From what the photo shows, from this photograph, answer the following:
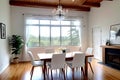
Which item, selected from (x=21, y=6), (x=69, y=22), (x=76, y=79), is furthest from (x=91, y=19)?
(x=76, y=79)

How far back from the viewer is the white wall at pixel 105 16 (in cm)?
573

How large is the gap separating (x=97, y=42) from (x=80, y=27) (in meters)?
1.45

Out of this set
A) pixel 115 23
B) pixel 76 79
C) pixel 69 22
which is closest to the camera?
pixel 76 79

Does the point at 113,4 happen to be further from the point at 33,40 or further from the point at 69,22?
the point at 33,40

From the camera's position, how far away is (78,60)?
3.82m

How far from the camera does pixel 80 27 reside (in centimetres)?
801

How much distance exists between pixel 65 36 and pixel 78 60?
162 inches

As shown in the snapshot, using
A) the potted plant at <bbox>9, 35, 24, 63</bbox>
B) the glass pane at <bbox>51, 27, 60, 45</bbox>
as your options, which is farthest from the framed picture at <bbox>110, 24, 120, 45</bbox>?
the potted plant at <bbox>9, 35, 24, 63</bbox>

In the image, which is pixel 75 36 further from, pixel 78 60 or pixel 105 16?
pixel 78 60

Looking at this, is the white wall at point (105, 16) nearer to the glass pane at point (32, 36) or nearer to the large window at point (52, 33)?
the large window at point (52, 33)

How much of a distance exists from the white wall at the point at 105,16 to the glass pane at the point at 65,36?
1404 millimetres

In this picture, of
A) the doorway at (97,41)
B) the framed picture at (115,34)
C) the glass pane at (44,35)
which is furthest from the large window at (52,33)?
the framed picture at (115,34)

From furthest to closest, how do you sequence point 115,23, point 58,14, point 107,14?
1. point 107,14
2. point 115,23
3. point 58,14

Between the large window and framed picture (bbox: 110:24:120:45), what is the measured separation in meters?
2.38
